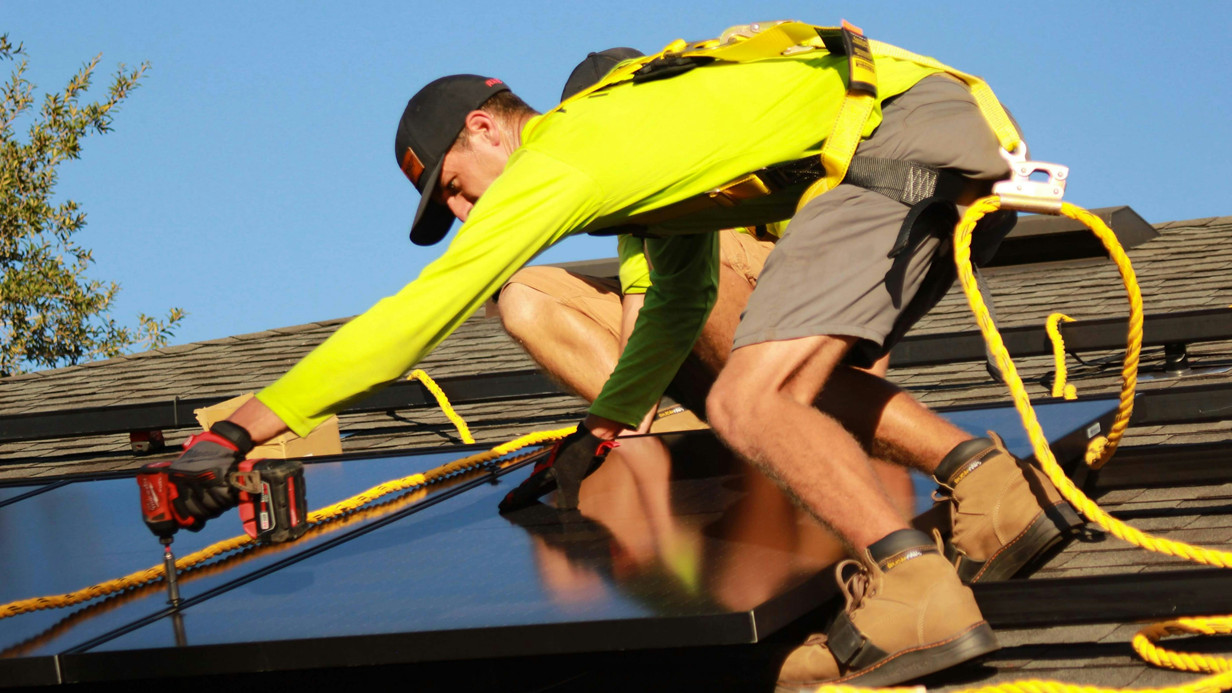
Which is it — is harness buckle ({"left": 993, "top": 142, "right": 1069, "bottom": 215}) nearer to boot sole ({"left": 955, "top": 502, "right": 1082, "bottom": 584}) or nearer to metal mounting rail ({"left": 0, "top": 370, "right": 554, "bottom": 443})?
boot sole ({"left": 955, "top": 502, "right": 1082, "bottom": 584})

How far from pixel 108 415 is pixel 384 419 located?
1.41 m

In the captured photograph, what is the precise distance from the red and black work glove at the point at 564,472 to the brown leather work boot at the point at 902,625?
3.14 feet

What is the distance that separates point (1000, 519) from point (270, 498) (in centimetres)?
137

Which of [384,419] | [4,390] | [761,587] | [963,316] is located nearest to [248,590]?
[761,587]

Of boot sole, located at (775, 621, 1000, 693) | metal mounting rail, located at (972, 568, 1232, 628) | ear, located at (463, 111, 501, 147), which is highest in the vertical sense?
ear, located at (463, 111, 501, 147)

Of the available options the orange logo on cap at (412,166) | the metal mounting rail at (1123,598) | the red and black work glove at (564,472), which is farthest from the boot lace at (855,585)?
the orange logo on cap at (412,166)

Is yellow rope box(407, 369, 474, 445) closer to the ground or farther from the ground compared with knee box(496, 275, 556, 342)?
closer to the ground

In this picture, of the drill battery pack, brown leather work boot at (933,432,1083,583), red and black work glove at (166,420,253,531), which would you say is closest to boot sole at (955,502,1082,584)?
brown leather work boot at (933,432,1083,583)

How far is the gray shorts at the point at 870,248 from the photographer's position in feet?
7.58

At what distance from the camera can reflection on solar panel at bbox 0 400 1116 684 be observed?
75.1 inches

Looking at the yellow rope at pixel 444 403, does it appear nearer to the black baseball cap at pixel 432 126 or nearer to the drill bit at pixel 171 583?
the black baseball cap at pixel 432 126

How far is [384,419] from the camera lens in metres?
6.63

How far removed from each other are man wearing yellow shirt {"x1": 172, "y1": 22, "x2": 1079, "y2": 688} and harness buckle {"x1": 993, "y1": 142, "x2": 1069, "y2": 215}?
46mm

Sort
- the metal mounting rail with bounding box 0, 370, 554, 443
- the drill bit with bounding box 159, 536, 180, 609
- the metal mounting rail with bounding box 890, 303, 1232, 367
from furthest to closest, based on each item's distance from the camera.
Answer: the metal mounting rail with bounding box 0, 370, 554, 443
the metal mounting rail with bounding box 890, 303, 1232, 367
the drill bit with bounding box 159, 536, 180, 609
